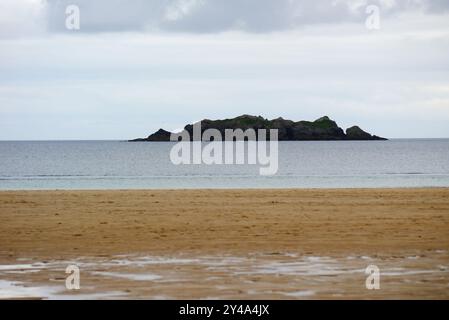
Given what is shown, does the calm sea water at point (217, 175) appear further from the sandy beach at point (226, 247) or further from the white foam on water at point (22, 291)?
the white foam on water at point (22, 291)

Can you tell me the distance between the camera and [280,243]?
21.1 metres

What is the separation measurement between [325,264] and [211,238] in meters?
5.19

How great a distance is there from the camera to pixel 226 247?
805 inches

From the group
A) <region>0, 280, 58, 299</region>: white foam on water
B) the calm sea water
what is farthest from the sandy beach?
the calm sea water

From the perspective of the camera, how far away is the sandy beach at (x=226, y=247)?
15.0 metres

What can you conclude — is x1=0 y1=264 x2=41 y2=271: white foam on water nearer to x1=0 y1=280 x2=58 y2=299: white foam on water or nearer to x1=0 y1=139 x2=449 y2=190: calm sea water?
x1=0 y1=280 x2=58 y2=299: white foam on water

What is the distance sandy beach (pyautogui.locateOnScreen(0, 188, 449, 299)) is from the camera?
49.1 ft

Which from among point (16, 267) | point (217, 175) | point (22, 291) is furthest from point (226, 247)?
point (217, 175)

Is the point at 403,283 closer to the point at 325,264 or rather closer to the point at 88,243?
the point at 325,264

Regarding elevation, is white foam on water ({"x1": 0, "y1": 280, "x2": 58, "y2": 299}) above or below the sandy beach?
below
